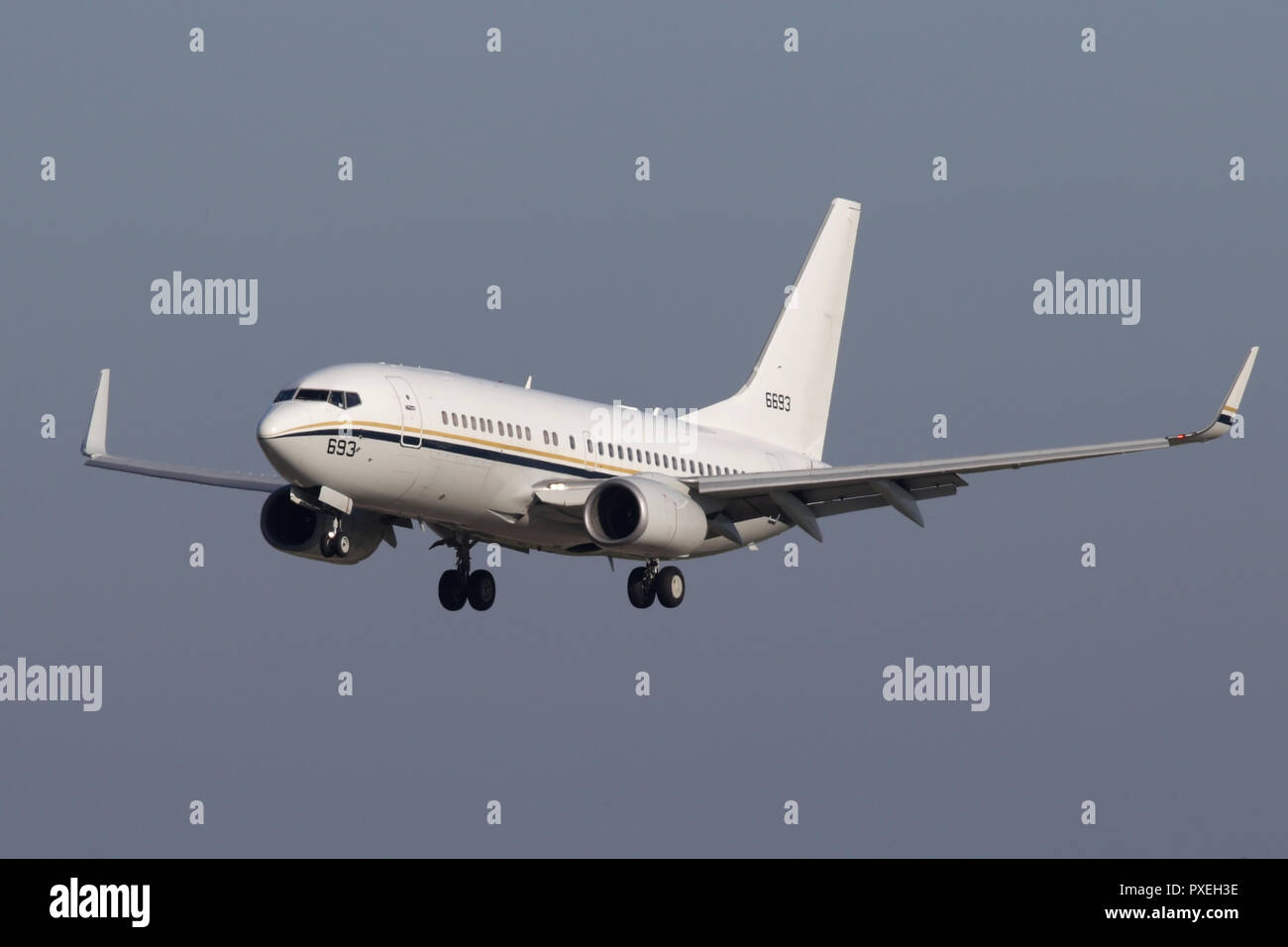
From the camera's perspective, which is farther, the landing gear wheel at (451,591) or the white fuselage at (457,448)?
the landing gear wheel at (451,591)

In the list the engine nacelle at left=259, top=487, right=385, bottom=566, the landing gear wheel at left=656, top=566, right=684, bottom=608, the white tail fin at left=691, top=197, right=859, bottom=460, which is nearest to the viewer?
the engine nacelle at left=259, top=487, right=385, bottom=566

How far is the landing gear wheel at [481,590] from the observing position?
5659 centimetres

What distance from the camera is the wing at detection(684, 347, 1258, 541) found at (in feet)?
169

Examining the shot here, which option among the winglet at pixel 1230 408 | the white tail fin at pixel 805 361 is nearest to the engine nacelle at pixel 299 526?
the white tail fin at pixel 805 361

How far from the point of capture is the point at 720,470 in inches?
2324

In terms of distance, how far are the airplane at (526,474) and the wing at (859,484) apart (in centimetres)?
5

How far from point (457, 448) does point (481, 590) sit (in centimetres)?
779

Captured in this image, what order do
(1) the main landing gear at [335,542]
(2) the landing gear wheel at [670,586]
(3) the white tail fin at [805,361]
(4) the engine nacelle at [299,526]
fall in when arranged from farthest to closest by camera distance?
1. (3) the white tail fin at [805,361]
2. (2) the landing gear wheel at [670,586]
3. (4) the engine nacelle at [299,526]
4. (1) the main landing gear at [335,542]

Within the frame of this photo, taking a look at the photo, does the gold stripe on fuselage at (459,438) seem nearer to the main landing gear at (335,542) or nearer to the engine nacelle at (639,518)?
the engine nacelle at (639,518)

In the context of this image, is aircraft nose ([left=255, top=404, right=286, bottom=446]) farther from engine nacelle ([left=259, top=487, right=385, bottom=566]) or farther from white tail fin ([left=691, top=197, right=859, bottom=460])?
white tail fin ([left=691, top=197, right=859, bottom=460])

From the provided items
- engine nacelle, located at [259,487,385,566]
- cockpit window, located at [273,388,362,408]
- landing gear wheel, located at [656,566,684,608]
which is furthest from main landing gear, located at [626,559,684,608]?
cockpit window, located at [273,388,362,408]

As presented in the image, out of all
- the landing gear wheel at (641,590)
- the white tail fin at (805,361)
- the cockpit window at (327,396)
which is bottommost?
the landing gear wheel at (641,590)

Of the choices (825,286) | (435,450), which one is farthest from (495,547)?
(825,286)

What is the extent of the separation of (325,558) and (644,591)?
26.0 feet
